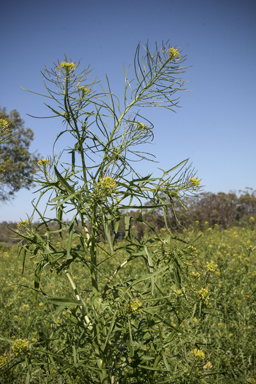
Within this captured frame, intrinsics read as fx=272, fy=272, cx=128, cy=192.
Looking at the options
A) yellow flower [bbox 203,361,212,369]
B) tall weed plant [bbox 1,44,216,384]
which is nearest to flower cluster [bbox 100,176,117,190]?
tall weed plant [bbox 1,44,216,384]

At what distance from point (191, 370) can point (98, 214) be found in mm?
1143

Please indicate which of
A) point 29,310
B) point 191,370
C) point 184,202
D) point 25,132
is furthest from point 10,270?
point 25,132

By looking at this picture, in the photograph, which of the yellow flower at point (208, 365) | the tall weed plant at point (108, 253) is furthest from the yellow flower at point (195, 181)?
the yellow flower at point (208, 365)

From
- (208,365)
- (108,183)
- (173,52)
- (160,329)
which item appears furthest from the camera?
(208,365)

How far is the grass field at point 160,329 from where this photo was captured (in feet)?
4.25

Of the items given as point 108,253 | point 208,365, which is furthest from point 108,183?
point 208,365

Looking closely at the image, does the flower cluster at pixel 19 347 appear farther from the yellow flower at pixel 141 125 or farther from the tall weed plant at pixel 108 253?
the yellow flower at pixel 141 125

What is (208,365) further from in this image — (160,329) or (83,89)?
(83,89)

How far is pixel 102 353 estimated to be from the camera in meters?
1.27

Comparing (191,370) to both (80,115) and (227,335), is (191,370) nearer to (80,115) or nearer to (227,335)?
(227,335)

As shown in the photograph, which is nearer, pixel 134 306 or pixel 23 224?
pixel 134 306

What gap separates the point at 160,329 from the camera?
4.30 feet

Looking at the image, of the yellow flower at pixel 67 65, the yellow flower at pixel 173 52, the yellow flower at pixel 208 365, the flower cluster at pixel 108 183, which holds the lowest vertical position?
the yellow flower at pixel 208 365

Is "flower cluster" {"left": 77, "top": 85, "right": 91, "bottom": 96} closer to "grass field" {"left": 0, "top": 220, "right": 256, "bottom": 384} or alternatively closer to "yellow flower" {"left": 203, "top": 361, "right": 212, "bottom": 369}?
"grass field" {"left": 0, "top": 220, "right": 256, "bottom": 384}
